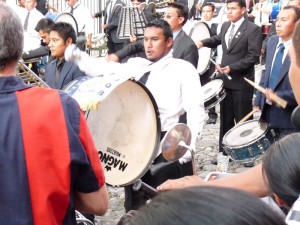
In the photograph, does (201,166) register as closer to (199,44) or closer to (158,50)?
(199,44)

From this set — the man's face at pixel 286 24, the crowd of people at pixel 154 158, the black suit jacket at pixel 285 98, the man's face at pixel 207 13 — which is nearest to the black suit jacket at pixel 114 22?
the man's face at pixel 207 13

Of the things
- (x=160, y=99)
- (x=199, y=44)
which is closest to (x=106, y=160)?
(x=160, y=99)

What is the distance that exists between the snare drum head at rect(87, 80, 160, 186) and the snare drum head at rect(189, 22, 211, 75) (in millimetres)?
4349

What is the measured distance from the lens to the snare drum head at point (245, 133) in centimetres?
536

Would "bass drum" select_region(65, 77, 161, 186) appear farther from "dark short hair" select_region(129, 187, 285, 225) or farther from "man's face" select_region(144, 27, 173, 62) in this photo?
"dark short hair" select_region(129, 187, 285, 225)

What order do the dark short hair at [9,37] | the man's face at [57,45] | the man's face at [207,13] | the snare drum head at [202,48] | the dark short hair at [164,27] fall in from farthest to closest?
the man's face at [207,13], the snare drum head at [202,48], the man's face at [57,45], the dark short hair at [164,27], the dark short hair at [9,37]

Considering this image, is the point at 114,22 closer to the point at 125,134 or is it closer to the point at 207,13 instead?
the point at 207,13

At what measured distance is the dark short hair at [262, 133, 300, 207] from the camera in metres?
1.73

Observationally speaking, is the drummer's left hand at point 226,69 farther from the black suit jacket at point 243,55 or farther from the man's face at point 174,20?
the man's face at point 174,20

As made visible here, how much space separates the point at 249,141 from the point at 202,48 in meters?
3.12

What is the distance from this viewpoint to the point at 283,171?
175 centimetres

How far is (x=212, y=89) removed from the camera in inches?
261

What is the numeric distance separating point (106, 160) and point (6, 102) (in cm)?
180

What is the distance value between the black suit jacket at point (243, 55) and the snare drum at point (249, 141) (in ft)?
3.66
